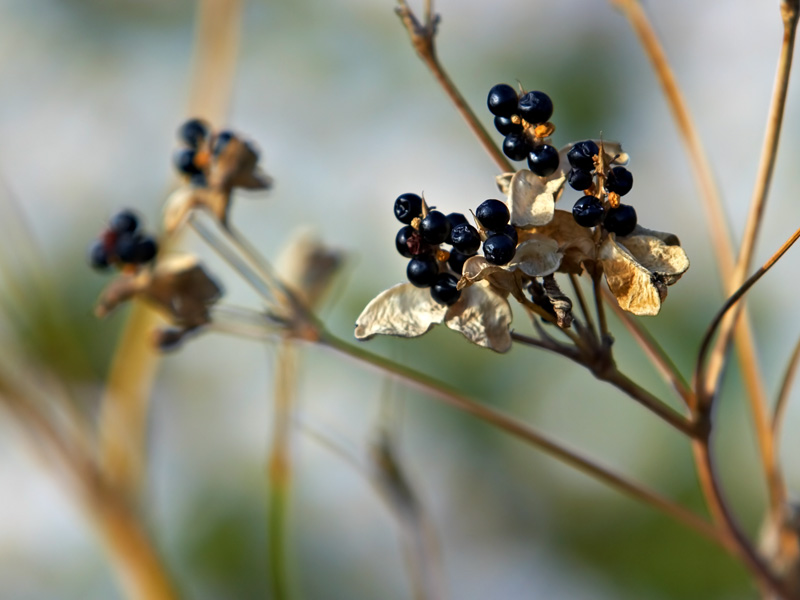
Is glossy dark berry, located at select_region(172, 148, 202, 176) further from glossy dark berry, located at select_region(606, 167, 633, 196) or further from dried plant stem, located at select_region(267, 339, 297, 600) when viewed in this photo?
glossy dark berry, located at select_region(606, 167, 633, 196)

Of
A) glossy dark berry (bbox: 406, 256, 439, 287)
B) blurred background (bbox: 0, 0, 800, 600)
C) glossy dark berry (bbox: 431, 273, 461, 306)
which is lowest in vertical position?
blurred background (bbox: 0, 0, 800, 600)

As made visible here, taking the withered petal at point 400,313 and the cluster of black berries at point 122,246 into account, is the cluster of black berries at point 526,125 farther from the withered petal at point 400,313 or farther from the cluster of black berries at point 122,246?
the cluster of black berries at point 122,246

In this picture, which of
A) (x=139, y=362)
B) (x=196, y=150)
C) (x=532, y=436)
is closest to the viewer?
(x=532, y=436)

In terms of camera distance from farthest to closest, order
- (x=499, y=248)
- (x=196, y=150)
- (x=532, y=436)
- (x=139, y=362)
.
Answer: (x=139, y=362) < (x=196, y=150) < (x=532, y=436) < (x=499, y=248)

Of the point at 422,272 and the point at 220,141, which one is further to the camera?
the point at 220,141

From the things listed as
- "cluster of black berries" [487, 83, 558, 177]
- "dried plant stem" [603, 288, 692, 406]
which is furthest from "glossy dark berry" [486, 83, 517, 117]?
"dried plant stem" [603, 288, 692, 406]

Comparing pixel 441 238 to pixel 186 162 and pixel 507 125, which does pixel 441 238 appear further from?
pixel 186 162

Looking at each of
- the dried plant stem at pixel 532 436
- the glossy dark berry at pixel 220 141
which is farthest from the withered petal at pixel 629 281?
the glossy dark berry at pixel 220 141

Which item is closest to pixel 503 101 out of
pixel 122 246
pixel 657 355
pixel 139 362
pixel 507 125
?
pixel 507 125
